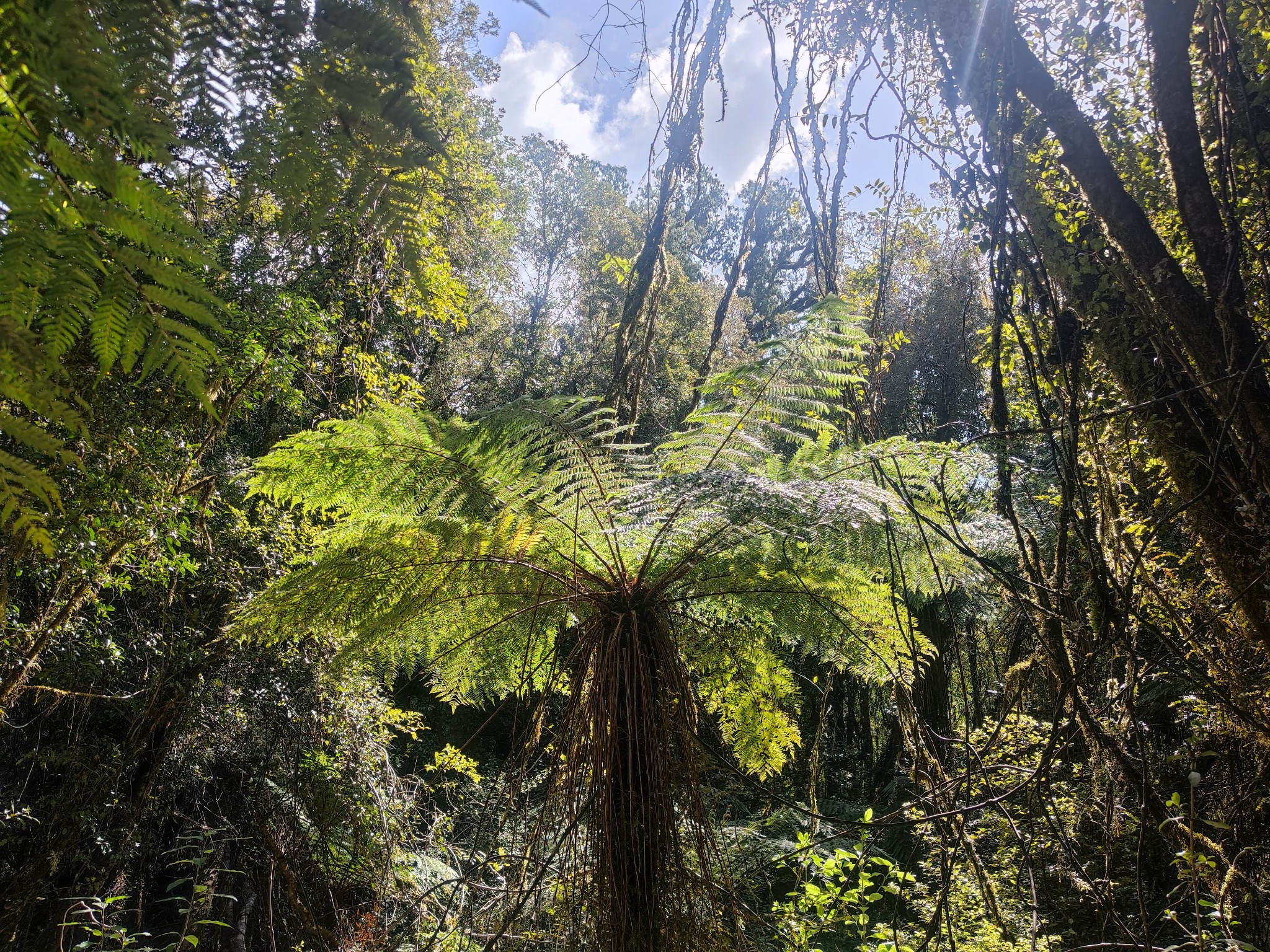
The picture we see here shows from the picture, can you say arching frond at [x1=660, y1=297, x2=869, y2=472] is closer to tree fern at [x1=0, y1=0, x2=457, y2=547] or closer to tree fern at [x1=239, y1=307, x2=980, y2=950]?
tree fern at [x1=239, y1=307, x2=980, y2=950]

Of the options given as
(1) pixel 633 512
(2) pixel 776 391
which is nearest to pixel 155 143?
(1) pixel 633 512

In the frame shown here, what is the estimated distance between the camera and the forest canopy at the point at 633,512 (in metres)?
0.60

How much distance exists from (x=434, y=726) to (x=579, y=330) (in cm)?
758

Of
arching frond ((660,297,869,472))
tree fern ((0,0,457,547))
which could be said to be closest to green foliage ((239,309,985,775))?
arching frond ((660,297,869,472))

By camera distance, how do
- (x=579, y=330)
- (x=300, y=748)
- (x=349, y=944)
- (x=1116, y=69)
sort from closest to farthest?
(x=1116, y=69) < (x=349, y=944) < (x=300, y=748) < (x=579, y=330)

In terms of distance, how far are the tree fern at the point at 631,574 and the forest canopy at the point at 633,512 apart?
1 cm

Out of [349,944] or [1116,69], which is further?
[349,944]

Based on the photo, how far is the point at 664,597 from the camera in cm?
155

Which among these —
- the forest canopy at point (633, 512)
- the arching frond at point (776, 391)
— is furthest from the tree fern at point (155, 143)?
the arching frond at point (776, 391)

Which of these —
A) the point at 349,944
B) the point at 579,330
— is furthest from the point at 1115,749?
the point at 579,330

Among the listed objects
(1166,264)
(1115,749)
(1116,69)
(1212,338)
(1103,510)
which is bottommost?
(1115,749)

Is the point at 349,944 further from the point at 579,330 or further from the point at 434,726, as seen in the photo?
the point at 579,330

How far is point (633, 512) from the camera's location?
1.69 metres

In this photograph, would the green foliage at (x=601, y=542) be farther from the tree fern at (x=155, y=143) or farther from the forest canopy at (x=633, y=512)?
the tree fern at (x=155, y=143)
